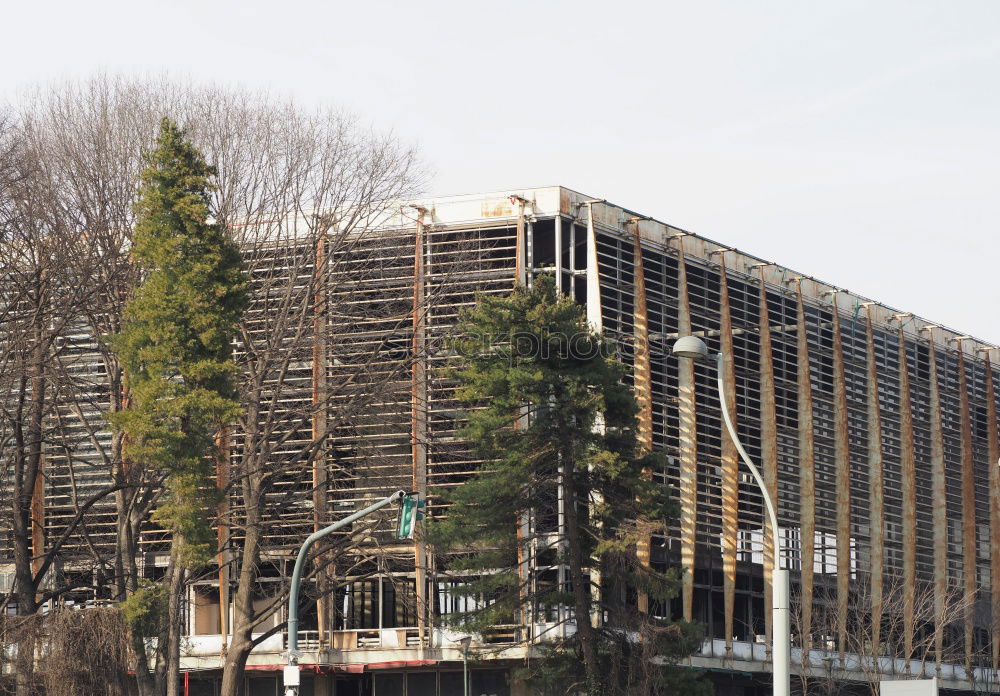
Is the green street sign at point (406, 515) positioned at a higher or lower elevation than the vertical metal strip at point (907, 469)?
lower

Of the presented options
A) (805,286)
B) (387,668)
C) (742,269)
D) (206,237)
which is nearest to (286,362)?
(206,237)

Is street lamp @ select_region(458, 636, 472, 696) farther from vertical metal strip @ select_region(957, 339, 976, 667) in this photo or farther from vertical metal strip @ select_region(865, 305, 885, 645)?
vertical metal strip @ select_region(957, 339, 976, 667)

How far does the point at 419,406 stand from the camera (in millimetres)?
45219

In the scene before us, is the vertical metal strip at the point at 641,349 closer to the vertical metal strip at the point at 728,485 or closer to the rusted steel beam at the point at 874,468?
the vertical metal strip at the point at 728,485

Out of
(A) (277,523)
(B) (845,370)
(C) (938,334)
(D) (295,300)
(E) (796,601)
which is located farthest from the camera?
(C) (938,334)

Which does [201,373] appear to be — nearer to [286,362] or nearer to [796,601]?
[286,362]

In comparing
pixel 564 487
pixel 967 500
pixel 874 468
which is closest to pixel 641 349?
pixel 564 487

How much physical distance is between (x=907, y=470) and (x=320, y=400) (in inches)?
A: 1165

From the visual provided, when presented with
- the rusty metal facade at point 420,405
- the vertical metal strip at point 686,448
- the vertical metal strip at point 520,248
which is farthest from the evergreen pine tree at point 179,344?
the vertical metal strip at point 686,448

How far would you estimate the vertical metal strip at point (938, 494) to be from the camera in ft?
209

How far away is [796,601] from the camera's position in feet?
184

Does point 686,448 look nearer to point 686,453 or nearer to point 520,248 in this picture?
point 686,453

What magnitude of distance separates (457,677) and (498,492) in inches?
566

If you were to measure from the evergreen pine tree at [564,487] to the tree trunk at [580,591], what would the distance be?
0.04m
